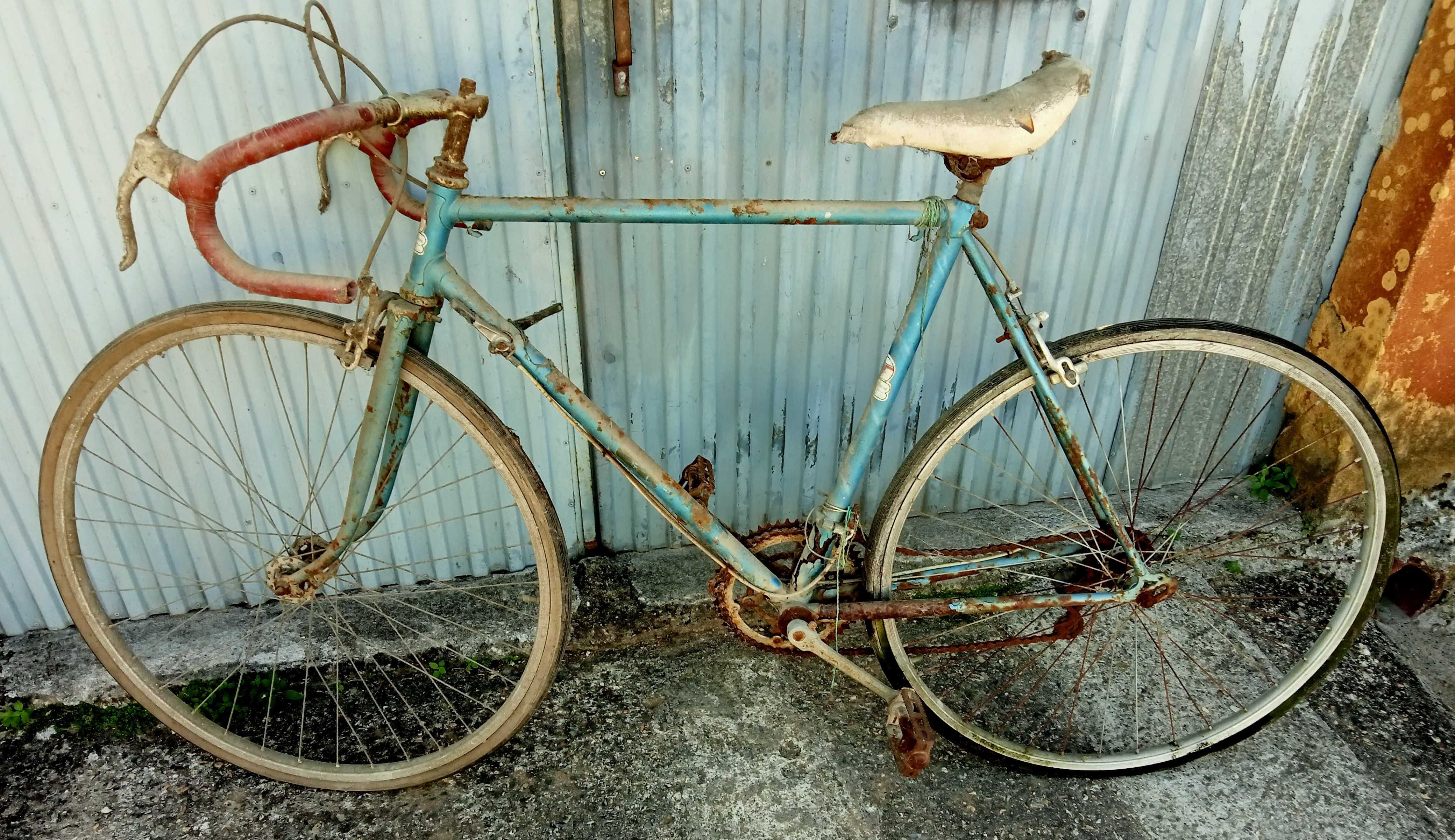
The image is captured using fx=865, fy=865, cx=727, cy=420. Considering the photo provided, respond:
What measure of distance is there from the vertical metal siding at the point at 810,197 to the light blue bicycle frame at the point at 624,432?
0.53m

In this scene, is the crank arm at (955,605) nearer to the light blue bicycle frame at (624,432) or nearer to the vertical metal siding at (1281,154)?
the light blue bicycle frame at (624,432)

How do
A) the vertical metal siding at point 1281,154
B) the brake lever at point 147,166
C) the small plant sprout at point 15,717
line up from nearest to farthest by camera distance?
the brake lever at point 147,166, the small plant sprout at point 15,717, the vertical metal siding at point 1281,154

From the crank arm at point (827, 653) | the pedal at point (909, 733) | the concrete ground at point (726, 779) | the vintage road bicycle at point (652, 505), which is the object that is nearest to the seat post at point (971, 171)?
the vintage road bicycle at point (652, 505)

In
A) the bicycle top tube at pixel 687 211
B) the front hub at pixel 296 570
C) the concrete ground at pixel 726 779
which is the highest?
the bicycle top tube at pixel 687 211

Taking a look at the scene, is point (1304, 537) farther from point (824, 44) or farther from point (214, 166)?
point (214, 166)

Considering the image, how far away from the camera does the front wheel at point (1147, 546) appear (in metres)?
2.02

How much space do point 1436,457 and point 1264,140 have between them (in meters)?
1.18

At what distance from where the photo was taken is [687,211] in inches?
68.8

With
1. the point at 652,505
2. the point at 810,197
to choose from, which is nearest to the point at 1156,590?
the point at 652,505

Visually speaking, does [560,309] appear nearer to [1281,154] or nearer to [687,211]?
[687,211]

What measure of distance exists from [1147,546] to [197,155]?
243 centimetres

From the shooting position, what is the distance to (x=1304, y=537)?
289cm

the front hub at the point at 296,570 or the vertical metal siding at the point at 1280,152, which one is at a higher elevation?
the vertical metal siding at the point at 1280,152

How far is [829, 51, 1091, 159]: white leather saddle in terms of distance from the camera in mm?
1658
